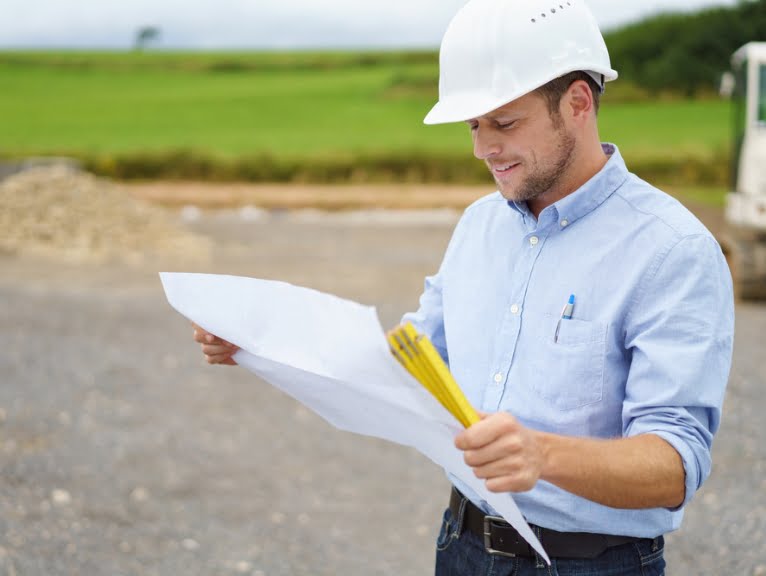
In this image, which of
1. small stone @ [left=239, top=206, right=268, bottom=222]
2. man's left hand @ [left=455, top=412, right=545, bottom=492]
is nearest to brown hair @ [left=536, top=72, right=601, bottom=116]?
man's left hand @ [left=455, top=412, right=545, bottom=492]

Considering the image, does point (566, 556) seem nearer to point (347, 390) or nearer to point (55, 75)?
point (347, 390)

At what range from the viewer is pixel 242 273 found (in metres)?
12.6

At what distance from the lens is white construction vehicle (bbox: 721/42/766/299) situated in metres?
10.1

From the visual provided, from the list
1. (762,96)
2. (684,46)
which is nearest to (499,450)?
(762,96)

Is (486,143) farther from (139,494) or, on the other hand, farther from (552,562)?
(139,494)

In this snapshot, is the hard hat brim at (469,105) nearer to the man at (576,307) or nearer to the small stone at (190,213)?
the man at (576,307)

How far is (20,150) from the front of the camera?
28.4 meters

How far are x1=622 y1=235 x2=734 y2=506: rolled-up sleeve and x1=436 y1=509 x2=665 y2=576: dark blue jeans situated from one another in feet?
0.96

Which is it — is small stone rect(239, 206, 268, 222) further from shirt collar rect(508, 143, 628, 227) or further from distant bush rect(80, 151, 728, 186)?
shirt collar rect(508, 143, 628, 227)

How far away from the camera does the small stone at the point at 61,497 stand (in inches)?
202

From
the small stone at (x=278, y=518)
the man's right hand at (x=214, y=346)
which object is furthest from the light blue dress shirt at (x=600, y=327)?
the small stone at (x=278, y=518)

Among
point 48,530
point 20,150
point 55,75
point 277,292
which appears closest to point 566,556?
point 277,292

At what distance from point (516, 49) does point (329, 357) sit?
623 mm

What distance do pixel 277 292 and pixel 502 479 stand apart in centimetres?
56
